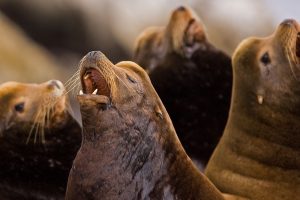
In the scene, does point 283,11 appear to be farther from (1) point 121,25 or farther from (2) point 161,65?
(2) point 161,65

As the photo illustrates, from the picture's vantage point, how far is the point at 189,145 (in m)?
7.09

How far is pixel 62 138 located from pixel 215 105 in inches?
56.3

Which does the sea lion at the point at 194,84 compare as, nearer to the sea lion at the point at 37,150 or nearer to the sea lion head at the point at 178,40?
the sea lion head at the point at 178,40

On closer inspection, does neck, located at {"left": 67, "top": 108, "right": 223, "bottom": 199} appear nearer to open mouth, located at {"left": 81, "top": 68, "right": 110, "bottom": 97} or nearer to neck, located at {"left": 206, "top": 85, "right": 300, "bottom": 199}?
open mouth, located at {"left": 81, "top": 68, "right": 110, "bottom": 97}

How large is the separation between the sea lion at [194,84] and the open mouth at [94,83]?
2.57m

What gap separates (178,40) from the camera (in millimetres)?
7426

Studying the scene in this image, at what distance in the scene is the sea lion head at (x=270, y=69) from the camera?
18.0 ft

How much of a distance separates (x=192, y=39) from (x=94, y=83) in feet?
9.61

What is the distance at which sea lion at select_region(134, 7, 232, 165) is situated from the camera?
23.2 feet

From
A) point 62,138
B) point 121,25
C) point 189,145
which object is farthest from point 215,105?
point 121,25

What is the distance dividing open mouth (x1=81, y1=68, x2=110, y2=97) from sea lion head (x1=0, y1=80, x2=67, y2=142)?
1.80 m

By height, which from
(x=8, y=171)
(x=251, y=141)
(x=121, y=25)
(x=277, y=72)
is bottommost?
(x=121, y=25)

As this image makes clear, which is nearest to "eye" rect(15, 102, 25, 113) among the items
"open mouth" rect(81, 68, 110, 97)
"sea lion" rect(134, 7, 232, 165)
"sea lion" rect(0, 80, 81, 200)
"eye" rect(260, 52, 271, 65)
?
"sea lion" rect(0, 80, 81, 200)

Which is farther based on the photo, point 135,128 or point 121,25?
point 121,25
